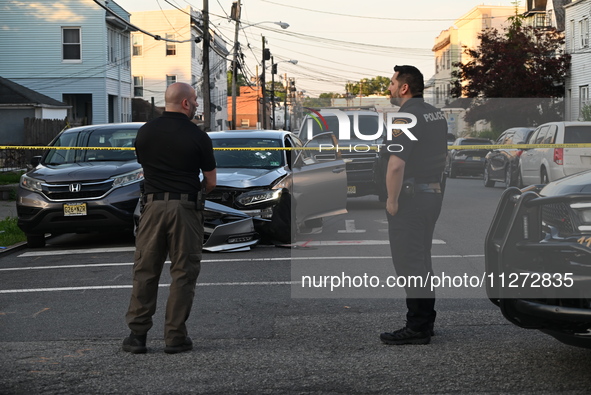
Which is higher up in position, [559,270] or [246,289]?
[559,270]

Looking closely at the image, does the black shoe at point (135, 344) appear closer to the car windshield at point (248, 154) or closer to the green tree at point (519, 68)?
the car windshield at point (248, 154)

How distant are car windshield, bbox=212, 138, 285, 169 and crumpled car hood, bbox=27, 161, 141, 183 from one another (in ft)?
4.66

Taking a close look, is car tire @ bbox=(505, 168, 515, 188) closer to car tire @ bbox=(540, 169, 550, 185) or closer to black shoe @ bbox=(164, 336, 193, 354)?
car tire @ bbox=(540, 169, 550, 185)

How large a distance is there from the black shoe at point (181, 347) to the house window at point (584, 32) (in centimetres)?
3630

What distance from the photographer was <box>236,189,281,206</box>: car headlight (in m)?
12.0

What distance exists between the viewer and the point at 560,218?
17.0ft

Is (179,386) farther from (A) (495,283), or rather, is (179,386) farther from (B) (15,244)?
(B) (15,244)

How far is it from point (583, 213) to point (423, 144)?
1.54 m

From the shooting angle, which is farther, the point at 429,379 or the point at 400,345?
the point at 400,345

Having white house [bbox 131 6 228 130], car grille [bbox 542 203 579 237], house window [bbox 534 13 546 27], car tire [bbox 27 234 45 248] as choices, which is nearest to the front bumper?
car tire [bbox 27 234 45 248]

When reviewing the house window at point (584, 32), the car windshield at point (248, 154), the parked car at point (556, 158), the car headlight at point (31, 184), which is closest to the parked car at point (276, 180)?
the car windshield at point (248, 154)

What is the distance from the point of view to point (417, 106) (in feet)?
20.8

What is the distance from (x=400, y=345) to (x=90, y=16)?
37.5 meters

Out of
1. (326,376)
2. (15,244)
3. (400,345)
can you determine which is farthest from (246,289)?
(15,244)
